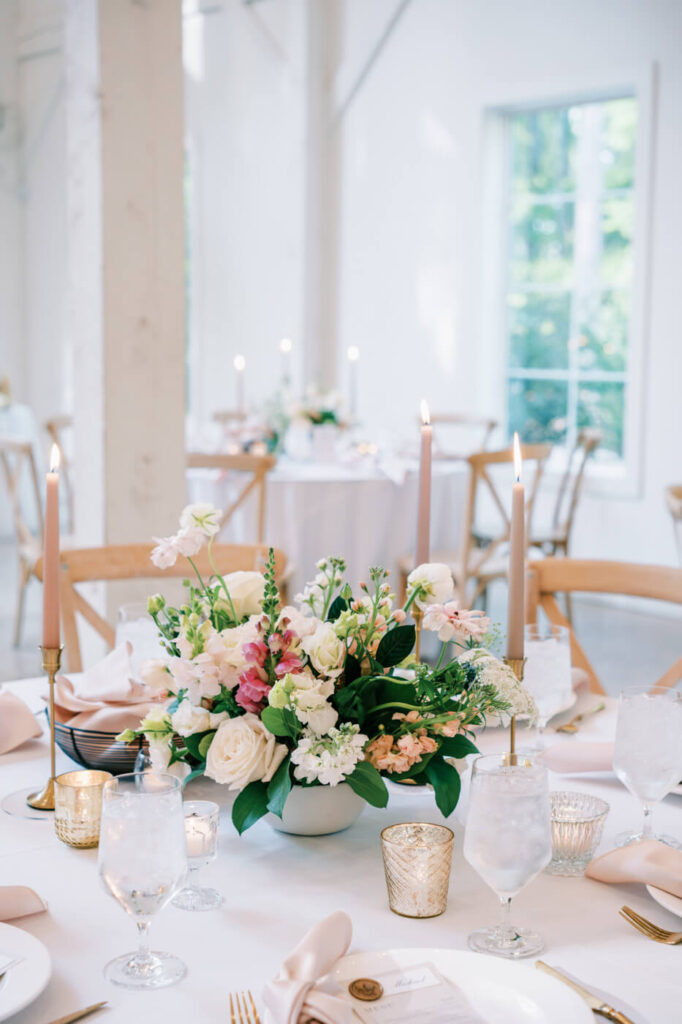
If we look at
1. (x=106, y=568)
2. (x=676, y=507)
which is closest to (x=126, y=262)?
(x=106, y=568)

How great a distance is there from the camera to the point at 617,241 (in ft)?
19.0

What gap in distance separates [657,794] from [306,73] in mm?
6291

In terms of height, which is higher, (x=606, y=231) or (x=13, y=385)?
(x=606, y=231)

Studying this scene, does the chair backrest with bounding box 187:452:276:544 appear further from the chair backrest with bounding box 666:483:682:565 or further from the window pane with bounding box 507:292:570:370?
the window pane with bounding box 507:292:570:370

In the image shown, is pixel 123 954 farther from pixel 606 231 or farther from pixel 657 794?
pixel 606 231

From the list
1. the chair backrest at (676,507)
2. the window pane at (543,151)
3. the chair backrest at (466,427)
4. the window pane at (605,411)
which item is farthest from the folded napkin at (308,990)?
the window pane at (543,151)

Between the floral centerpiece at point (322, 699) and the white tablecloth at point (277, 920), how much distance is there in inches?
3.2

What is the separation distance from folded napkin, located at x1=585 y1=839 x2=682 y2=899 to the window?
4.83 m

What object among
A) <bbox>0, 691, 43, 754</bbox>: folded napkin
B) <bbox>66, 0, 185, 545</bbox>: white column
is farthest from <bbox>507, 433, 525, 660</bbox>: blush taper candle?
<bbox>66, 0, 185, 545</bbox>: white column

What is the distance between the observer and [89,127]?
123 inches

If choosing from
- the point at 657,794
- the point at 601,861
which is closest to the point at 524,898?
the point at 601,861

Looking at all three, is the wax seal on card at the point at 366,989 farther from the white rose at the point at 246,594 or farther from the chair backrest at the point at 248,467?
the chair backrest at the point at 248,467

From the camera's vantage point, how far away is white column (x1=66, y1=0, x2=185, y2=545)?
311cm

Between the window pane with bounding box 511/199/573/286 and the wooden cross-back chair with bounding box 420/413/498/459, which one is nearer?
the wooden cross-back chair with bounding box 420/413/498/459
